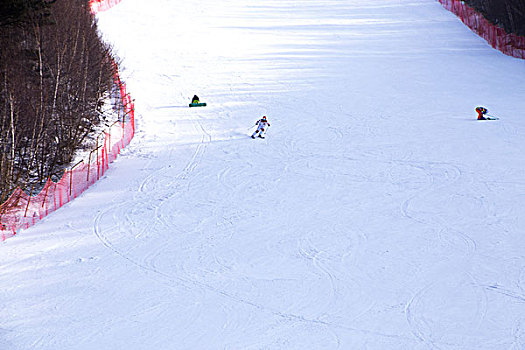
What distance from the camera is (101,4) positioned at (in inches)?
1528

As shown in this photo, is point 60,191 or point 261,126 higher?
point 261,126

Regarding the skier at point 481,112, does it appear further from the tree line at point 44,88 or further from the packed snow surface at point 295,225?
the tree line at point 44,88

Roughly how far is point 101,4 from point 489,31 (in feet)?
76.9

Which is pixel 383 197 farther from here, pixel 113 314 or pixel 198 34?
pixel 198 34

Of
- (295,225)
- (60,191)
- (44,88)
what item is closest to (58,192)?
(60,191)

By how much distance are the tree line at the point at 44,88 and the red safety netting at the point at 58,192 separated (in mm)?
505

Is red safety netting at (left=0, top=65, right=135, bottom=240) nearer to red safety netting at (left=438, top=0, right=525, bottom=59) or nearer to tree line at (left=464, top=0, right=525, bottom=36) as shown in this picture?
red safety netting at (left=438, top=0, right=525, bottom=59)

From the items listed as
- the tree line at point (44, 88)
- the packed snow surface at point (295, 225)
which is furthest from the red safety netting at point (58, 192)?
the tree line at point (44, 88)

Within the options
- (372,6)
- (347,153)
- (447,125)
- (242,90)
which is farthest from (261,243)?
(372,6)

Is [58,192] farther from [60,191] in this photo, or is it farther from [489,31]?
[489,31]

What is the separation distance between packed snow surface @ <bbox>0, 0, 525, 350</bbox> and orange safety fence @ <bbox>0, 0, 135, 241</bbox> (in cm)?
32

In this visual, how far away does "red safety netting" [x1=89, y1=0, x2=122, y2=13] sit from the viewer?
36963 millimetres

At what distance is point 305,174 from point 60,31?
31.7 feet

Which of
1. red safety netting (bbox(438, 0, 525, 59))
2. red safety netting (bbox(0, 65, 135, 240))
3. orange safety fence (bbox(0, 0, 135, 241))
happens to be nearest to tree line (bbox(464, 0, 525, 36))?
red safety netting (bbox(438, 0, 525, 59))
